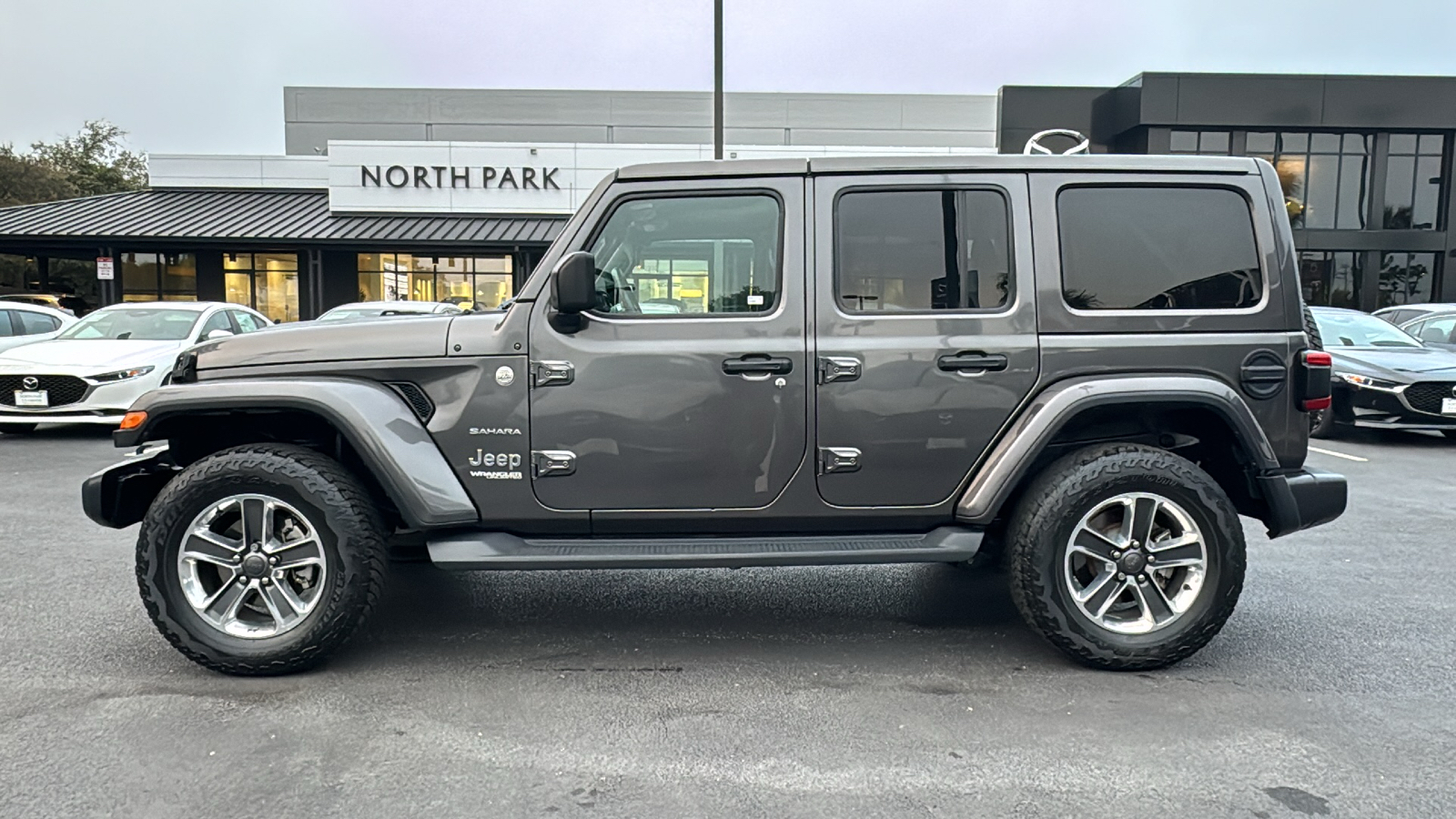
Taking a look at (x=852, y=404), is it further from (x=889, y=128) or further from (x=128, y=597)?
(x=889, y=128)

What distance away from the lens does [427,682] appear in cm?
352

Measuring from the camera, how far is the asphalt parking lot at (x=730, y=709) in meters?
2.71

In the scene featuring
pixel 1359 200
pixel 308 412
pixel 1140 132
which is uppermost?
pixel 1140 132

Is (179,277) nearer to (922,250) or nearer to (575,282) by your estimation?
(575,282)

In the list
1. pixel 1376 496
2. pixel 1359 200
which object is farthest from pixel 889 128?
pixel 1376 496

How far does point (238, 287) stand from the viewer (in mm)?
24062

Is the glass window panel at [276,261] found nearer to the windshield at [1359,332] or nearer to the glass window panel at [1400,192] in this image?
the windshield at [1359,332]

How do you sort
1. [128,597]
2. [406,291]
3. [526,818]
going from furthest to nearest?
[406,291], [128,597], [526,818]

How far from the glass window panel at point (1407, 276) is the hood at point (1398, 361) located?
17876 mm

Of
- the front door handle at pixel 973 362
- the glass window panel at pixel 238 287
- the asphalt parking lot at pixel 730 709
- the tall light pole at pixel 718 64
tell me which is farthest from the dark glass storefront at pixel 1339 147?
the front door handle at pixel 973 362

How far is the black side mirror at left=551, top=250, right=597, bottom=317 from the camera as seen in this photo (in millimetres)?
3420

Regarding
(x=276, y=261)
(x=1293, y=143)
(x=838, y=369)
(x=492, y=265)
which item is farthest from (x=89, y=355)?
(x=1293, y=143)

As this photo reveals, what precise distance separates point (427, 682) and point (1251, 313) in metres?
3.53

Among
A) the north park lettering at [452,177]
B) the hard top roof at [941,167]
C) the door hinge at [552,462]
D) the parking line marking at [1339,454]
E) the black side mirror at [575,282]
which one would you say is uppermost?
the north park lettering at [452,177]
